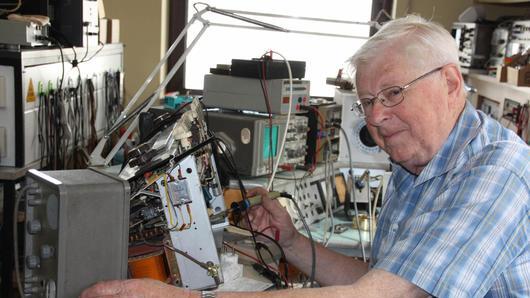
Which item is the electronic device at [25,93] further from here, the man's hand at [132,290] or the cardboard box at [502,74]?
the cardboard box at [502,74]

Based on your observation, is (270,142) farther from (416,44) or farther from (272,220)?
(416,44)

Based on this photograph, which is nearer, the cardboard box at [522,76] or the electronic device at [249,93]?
the electronic device at [249,93]

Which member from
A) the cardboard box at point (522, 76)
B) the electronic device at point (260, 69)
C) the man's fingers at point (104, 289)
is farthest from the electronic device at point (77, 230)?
the cardboard box at point (522, 76)

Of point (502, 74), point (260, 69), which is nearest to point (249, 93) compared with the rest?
point (260, 69)

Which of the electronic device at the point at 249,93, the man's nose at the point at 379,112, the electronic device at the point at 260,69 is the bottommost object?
the electronic device at the point at 249,93

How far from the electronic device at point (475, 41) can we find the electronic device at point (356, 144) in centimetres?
147

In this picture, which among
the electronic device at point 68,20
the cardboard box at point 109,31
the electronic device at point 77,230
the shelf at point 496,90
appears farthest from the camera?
the cardboard box at point 109,31

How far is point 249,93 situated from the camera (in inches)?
112

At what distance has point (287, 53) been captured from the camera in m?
4.83

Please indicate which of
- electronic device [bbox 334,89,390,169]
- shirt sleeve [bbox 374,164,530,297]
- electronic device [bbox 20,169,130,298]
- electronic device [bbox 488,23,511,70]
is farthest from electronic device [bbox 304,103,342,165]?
electronic device [bbox 20,169,130,298]

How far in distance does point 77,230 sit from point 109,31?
313 centimetres

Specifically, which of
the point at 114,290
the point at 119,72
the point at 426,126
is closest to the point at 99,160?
the point at 114,290

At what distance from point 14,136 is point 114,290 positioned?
180cm

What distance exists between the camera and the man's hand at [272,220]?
2.03 meters
